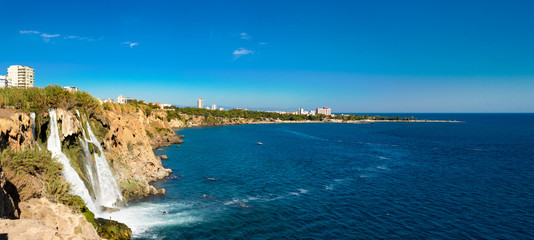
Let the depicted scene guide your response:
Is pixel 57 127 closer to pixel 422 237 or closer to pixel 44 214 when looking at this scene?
pixel 44 214

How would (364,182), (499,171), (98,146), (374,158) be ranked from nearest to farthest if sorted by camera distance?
(98,146) < (364,182) < (499,171) < (374,158)

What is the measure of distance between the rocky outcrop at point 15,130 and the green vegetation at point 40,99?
165 centimetres

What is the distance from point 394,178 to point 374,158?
19.1 metres

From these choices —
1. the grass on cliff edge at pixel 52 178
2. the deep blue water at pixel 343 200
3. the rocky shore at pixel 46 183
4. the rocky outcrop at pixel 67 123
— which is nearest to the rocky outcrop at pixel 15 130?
the rocky shore at pixel 46 183

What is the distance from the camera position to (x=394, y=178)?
43.6 metres

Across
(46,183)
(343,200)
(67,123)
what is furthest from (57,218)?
(343,200)

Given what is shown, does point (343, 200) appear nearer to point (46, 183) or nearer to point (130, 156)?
point (130, 156)

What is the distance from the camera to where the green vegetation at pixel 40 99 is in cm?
2236

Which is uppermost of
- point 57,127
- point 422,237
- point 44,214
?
point 57,127

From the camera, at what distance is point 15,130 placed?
18.9m

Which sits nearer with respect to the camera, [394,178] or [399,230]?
[399,230]

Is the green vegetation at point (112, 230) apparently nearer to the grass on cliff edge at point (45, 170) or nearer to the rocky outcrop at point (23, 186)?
the grass on cliff edge at point (45, 170)

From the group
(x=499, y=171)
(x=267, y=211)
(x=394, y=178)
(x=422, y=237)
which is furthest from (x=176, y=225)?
(x=499, y=171)

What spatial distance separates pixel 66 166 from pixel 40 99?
6.55m
